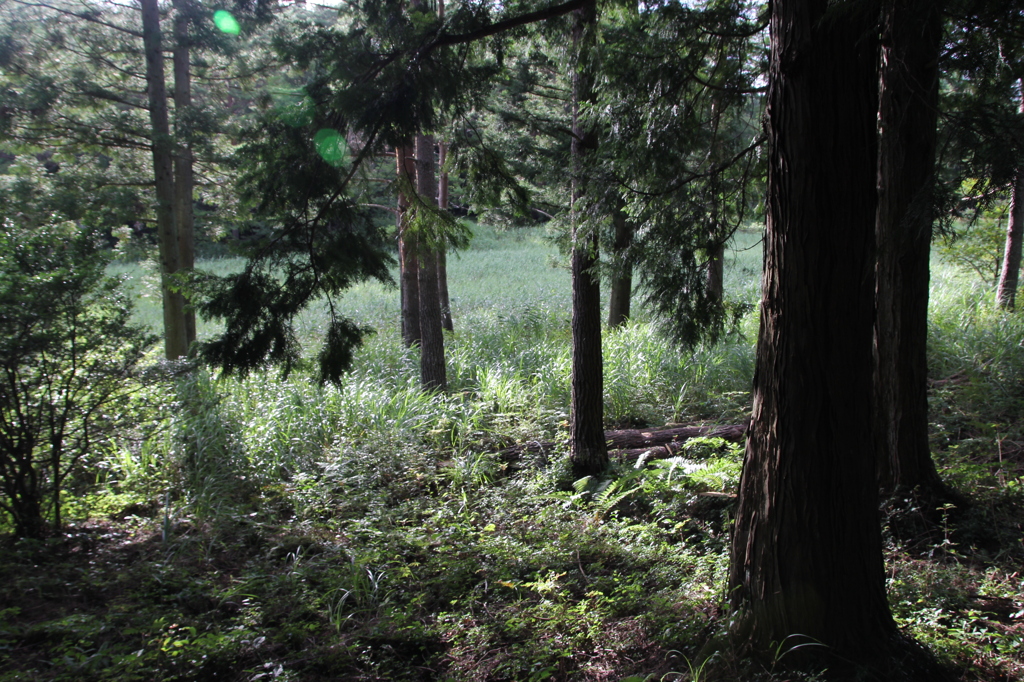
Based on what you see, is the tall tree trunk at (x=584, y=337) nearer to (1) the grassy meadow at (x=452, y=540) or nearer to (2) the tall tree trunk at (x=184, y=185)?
(1) the grassy meadow at (x=452, y=540)

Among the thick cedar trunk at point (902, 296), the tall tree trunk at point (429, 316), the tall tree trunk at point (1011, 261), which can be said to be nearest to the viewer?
the thick cedar trunk at point (902, 296)

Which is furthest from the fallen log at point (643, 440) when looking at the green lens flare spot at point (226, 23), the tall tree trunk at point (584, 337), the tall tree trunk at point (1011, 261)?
the green lens flare spot at point (226, 23)

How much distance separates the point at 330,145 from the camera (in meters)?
4.46

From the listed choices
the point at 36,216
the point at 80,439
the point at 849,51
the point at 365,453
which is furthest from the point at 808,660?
the point at 36,216

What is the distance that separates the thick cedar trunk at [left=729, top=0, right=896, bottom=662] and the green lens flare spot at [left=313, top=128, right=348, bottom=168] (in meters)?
2.88

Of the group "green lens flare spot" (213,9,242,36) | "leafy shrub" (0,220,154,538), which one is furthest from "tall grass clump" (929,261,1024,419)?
"green lens flare spot" (213,9,242,36)

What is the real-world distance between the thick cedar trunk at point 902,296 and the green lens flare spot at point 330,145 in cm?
384

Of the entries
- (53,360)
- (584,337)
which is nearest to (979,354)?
(584,337)

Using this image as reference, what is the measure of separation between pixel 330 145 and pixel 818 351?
3.41 m

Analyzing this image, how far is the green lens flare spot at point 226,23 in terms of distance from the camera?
924 centimetres

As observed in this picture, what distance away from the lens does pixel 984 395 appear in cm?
655

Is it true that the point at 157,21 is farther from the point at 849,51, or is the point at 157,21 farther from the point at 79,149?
the point at 849,51

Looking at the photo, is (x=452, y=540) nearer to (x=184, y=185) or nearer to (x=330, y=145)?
(x=330, y=145)

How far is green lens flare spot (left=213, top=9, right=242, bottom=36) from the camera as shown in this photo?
9242 millimetres
